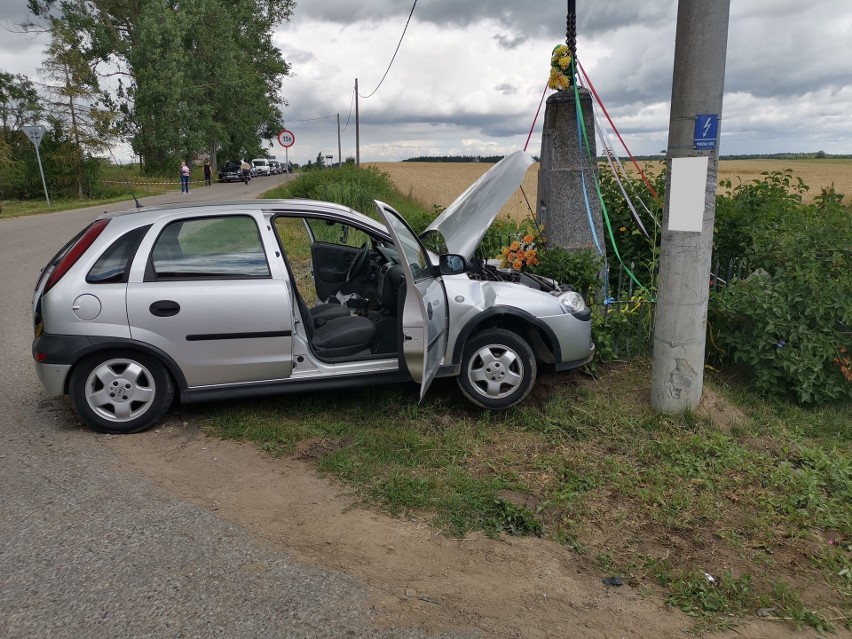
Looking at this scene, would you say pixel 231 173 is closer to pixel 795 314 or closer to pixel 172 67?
pixel 172 67

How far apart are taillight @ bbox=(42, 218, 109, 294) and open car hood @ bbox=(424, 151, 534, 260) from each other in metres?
2.54

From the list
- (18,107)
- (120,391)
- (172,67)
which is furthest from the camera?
(172,67)

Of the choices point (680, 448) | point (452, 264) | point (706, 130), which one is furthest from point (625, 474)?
point (706, 130)

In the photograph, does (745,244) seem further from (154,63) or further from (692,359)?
(154,63)

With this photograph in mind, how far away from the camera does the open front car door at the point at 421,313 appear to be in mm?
4648

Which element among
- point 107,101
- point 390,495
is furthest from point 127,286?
point 107,101

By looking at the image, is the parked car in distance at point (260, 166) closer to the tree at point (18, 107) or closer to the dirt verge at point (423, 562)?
the tree at point (18, 107)

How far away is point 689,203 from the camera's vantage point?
5.11 meters

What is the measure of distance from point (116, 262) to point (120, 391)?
916 mm

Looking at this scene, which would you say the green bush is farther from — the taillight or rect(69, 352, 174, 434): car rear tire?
the taillight

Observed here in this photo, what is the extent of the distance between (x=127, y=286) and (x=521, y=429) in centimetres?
300

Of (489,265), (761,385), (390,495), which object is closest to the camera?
(390,495)

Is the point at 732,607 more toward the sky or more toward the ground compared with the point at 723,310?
more toward the ground

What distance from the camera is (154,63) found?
4616cm
